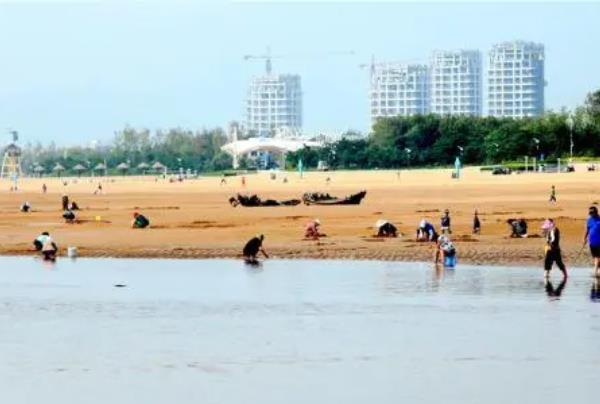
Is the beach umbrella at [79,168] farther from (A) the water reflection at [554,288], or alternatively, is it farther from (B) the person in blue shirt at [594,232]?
(B) the person in blue shirt at [594,232]

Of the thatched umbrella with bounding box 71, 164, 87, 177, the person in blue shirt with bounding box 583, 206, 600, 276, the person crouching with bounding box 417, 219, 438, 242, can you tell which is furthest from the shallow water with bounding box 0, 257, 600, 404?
the thatched umbrella with bounding box 71, 164, 87, 177

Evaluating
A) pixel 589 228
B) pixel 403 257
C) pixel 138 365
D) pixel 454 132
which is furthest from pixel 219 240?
pixel 454 132

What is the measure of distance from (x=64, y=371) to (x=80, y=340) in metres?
2.79

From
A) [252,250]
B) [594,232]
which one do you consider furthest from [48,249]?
[594,232]

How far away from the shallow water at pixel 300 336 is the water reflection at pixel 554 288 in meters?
0.10

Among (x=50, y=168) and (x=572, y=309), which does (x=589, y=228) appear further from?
(x=50, y=168)

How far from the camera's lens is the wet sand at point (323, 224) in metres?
34.4

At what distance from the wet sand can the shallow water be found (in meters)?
3.46

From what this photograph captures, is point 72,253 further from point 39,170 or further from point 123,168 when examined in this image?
point 39,170

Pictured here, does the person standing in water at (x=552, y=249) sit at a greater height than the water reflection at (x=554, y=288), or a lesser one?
greater

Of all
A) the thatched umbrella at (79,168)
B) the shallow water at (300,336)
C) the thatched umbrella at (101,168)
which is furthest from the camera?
the thatched umbrella at (101,168)

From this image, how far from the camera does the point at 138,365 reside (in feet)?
58.5

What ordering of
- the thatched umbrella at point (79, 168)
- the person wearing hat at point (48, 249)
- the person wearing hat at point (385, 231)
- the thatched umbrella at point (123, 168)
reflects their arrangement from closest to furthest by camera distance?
the person wearing hat at point (48, 249) < the person wearing hat at point (385, 231) < the thatched umbrella at point (123, 168) < the thatched umbrella at point (79, 168)

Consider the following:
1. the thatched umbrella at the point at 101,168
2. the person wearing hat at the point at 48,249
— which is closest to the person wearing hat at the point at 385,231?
the person wearing hat at the point at 48,249
